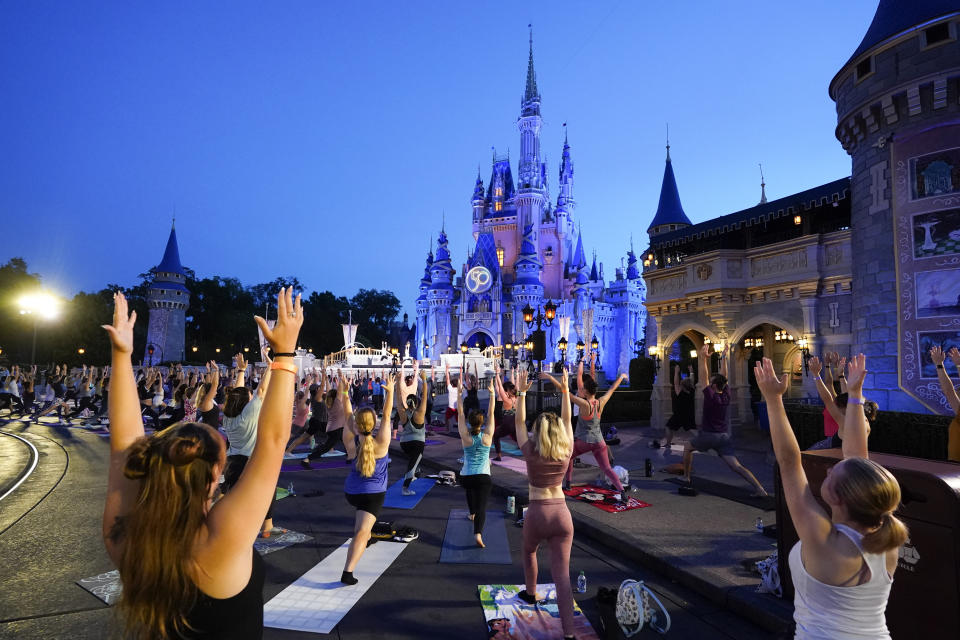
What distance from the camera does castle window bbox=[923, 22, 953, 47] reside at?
10.8m

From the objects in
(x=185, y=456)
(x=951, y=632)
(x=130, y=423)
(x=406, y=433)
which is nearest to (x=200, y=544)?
(x=185, y=456)

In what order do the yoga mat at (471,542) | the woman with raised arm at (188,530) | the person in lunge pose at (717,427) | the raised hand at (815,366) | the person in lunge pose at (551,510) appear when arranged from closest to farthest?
the woman with raised arm at (188,530) < the person in lunge pose at (551,510) < the raised hand at (815,366) < the yoga mat at (471,542) < the person in lunge pose at (717,427)

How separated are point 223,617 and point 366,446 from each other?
3.41 meters

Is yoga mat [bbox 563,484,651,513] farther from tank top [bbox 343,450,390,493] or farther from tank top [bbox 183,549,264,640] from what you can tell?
tank top [bbox 183,549,264,640]

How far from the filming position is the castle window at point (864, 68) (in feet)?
39.7

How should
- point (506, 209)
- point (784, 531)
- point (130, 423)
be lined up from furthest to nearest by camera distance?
point (506, 209) < point (784, 531) < point (130, 423)

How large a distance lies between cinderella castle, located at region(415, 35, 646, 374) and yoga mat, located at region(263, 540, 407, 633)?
59498mm

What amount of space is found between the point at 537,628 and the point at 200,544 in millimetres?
3351

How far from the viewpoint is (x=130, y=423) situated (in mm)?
2021

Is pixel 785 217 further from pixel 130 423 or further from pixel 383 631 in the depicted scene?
pixel 130 423

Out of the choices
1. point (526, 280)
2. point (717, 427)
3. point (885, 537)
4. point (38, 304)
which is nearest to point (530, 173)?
point (526, 280)

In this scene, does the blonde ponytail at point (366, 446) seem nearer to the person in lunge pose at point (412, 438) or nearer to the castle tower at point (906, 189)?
the person in lunge pose at point (412, 438)

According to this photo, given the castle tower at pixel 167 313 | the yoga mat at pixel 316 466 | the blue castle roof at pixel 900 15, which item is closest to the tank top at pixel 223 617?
the yoga mat at pixel 316 466

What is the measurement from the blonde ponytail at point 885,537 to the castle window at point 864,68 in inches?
577
